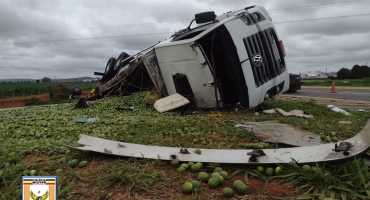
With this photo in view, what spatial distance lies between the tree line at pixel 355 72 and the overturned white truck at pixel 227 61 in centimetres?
4092

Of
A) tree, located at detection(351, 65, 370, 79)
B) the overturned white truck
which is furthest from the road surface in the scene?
tree, located at detection(351, 65, 370, 79)

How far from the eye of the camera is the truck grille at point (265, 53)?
811cm

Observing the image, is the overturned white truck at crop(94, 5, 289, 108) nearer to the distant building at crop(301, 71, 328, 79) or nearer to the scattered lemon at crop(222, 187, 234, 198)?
the scattered lemon at crop(222, 187, 234, 198)

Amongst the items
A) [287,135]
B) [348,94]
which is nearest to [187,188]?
[287,135]

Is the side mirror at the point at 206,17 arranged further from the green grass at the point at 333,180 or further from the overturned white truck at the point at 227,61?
the green grass at the point at 333,180

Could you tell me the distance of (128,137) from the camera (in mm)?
4832

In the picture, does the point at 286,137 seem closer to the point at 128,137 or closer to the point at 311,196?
the point at 311,196

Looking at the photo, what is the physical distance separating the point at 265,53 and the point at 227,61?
1.18 meters

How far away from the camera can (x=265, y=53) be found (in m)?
8.44

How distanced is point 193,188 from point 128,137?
2.34 metres

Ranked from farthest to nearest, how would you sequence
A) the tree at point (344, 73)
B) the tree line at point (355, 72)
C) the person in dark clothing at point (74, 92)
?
the tree at point (344, 73)
the tree line at point (355, 72)
the person in dark clothing at point (74, 92)

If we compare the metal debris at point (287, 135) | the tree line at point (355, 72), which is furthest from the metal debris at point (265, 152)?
the tree line at point (355, 72)

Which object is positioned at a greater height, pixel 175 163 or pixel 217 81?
pixel 217 81

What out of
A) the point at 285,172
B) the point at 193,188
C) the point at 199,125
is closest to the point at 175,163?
the point at 193,188
